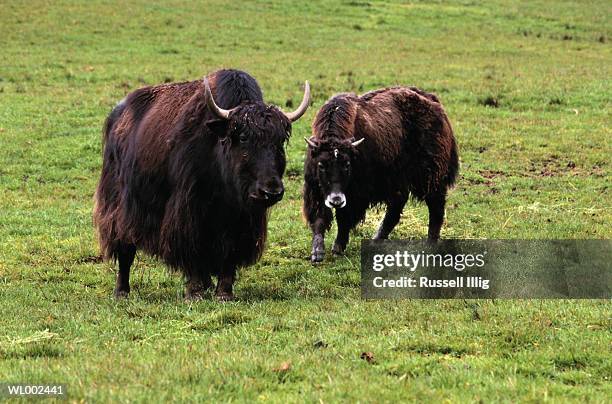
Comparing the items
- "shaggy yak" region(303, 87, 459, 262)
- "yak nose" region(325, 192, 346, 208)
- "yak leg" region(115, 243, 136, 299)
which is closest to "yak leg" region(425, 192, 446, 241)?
"shaggy yak" region(303, 87, 459, 262)

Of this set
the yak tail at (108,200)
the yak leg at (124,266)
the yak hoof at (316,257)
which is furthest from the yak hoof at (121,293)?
the yak hoof at (316,257)

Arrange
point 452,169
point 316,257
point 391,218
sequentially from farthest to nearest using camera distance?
point 452,169 → point 391,218 → point 316,257

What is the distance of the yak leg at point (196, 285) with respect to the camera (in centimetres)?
881

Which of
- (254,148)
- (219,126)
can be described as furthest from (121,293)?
(254,148)

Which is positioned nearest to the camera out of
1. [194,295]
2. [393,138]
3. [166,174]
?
[194,295]

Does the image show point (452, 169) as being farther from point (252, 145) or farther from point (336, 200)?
point (252, 145)

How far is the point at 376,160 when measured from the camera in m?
11.3

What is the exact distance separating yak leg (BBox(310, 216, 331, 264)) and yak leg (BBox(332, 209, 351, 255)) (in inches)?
8.2

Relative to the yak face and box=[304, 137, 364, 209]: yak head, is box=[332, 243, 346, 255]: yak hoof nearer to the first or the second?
box=[304, 137, 364, 209]: yak head

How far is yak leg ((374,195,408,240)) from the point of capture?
38.7 ft

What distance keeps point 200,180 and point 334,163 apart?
7.34 ft

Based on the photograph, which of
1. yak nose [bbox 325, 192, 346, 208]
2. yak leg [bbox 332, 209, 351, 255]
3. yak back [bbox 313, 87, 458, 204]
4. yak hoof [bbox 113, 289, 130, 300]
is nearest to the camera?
yak hoof [bbox 113, 289, 130, 300]

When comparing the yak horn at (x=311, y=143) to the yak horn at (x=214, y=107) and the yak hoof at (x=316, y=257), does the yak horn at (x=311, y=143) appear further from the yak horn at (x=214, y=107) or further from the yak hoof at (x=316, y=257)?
the yak horn at (x=214, y=107)

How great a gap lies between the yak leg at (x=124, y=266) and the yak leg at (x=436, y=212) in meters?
3.94
